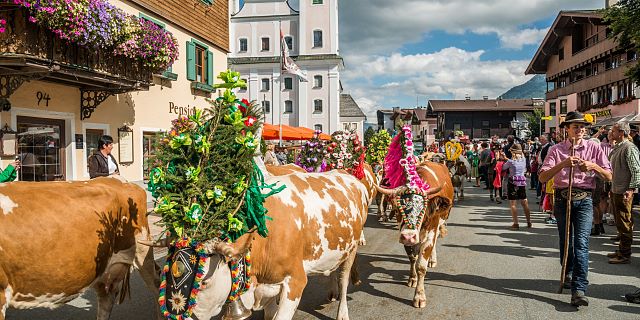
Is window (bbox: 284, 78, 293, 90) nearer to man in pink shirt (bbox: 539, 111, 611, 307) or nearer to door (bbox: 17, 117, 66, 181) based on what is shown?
door (bbox: 17, 117, 66, 181)

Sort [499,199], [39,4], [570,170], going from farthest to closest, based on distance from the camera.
A: [499,199] → [39,4] → [570,170]

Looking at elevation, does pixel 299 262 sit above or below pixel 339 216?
below

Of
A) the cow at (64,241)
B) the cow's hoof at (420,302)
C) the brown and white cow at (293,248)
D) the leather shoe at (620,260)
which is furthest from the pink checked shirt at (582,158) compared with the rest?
the cow at (64,241)

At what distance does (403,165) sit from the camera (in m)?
6.02

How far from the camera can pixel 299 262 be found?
3869 mm

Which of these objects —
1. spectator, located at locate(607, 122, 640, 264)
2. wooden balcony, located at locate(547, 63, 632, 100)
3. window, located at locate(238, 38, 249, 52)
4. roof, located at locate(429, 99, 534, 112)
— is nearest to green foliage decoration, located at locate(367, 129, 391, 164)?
spectator, located at locate(607, 122, 640, 264)

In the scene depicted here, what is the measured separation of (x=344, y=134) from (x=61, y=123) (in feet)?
21.9

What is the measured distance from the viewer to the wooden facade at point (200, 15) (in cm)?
1394

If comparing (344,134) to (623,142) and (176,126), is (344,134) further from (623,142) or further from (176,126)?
(176,126)

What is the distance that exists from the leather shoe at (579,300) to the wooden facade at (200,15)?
12.3 meters

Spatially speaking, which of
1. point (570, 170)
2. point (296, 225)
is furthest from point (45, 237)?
point (570, 170)

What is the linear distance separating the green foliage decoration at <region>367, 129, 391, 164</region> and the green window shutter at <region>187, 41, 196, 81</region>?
6629 millimetres

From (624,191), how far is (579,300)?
10.5 ft

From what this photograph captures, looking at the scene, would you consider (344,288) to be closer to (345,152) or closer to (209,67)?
(345,152)
